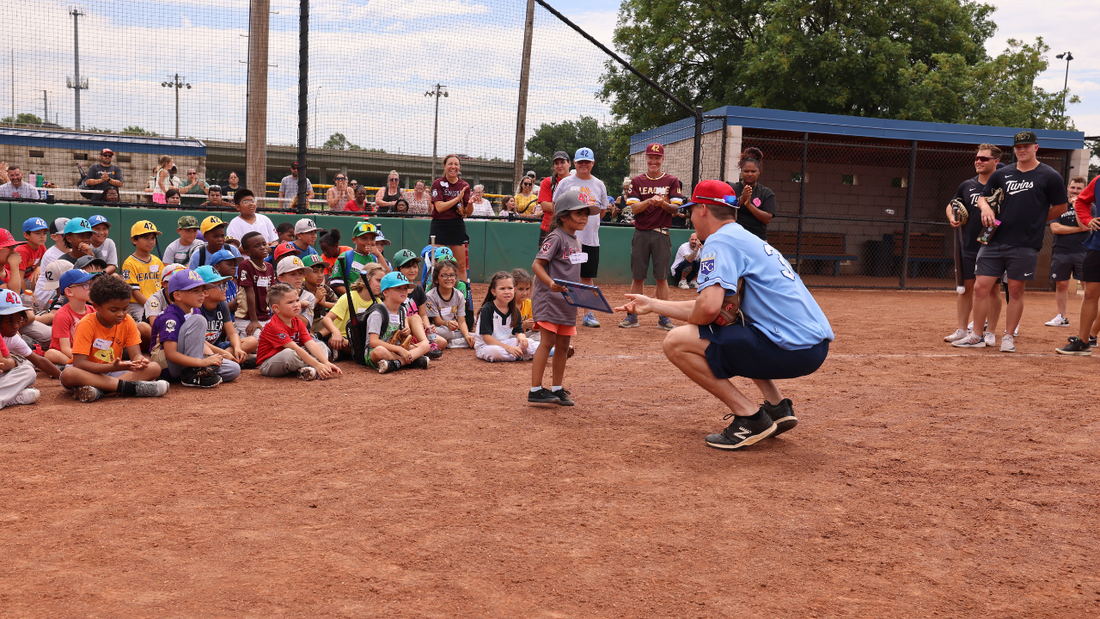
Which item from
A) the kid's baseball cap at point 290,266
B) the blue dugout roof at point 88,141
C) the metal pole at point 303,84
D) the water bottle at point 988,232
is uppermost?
the metal pole at point 303,84

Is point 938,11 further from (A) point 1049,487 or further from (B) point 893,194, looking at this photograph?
(A) point 1049,487

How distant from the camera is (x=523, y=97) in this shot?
517 inches

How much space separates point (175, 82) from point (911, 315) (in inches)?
421

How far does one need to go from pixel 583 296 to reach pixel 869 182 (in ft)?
62.7

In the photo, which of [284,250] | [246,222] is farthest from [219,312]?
[246,222]

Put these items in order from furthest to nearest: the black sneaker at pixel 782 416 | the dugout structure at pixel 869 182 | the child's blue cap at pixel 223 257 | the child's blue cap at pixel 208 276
→ the dugout structure at pixel 869 182 < the child's blue cap at pixel 223 257 < the child's blue cap at pixel 208 276 < the black sneaker at pixel 782 416

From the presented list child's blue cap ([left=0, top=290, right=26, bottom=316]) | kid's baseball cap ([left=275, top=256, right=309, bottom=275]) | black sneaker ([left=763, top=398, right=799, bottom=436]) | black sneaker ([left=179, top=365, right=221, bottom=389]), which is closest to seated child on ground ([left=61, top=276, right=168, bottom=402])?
black sneaker ([left=179, top=365, right=221, bottom=389])

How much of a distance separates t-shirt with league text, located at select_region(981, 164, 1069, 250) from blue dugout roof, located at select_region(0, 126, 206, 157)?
1078 cm

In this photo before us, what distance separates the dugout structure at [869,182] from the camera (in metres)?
17.3

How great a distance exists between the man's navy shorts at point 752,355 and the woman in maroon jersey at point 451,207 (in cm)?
578

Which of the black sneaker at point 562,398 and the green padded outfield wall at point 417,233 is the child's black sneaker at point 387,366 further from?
the green padded outfield wall at point 417,233

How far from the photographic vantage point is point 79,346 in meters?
5.53

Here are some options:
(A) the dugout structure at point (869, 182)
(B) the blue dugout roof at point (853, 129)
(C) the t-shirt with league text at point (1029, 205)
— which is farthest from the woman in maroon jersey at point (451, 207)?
(A) the dugout structure at point (869, 182)

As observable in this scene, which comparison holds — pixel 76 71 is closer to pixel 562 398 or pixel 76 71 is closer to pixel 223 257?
pixel 223 257
